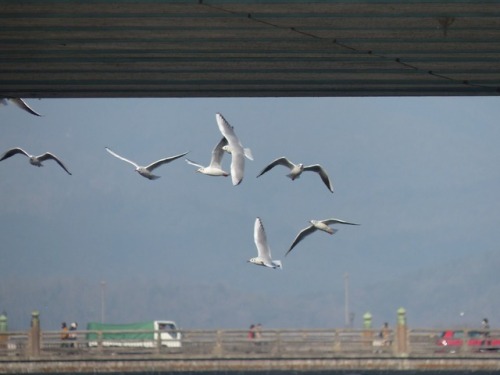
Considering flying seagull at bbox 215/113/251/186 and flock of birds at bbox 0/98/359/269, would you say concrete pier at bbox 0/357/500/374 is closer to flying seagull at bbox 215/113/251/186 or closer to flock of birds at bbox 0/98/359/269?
flock of birds at bbox 0/98/359/269

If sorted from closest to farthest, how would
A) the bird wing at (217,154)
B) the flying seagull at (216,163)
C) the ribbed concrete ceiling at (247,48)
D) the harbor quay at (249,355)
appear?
the ribbed concrete ceiling at (247,48), the flying seagull at (216,163), the bird wing at (217,154), the harbor quay at (249,355)

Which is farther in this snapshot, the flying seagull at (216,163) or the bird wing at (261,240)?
the bird wing at (261,240)

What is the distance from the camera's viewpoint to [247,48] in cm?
3206

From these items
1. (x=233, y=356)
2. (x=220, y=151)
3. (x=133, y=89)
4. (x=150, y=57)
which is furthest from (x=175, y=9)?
(x=233, y=356)

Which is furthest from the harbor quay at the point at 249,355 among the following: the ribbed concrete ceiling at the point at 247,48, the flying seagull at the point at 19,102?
the ribbed concrete ceiling at the point at 247,48

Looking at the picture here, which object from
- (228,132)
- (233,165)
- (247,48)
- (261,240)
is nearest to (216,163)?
(261,240)

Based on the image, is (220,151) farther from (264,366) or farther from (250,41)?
(264,366)

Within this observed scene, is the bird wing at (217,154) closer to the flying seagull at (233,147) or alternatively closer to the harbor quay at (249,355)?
the flying seagull at (233,147)

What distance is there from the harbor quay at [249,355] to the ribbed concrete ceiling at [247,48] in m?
29.2

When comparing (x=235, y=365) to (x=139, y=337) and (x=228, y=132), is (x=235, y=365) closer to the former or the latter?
(x=139, y=337)

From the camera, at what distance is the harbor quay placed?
2569 inches

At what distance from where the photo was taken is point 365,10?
2870 centimetres

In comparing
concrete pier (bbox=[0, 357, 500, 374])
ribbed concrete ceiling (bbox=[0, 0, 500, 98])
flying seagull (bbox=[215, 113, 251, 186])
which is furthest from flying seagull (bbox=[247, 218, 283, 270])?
concrete pier (bbox=[0, 357, 500, 374])

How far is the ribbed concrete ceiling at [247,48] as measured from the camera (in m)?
28.8
